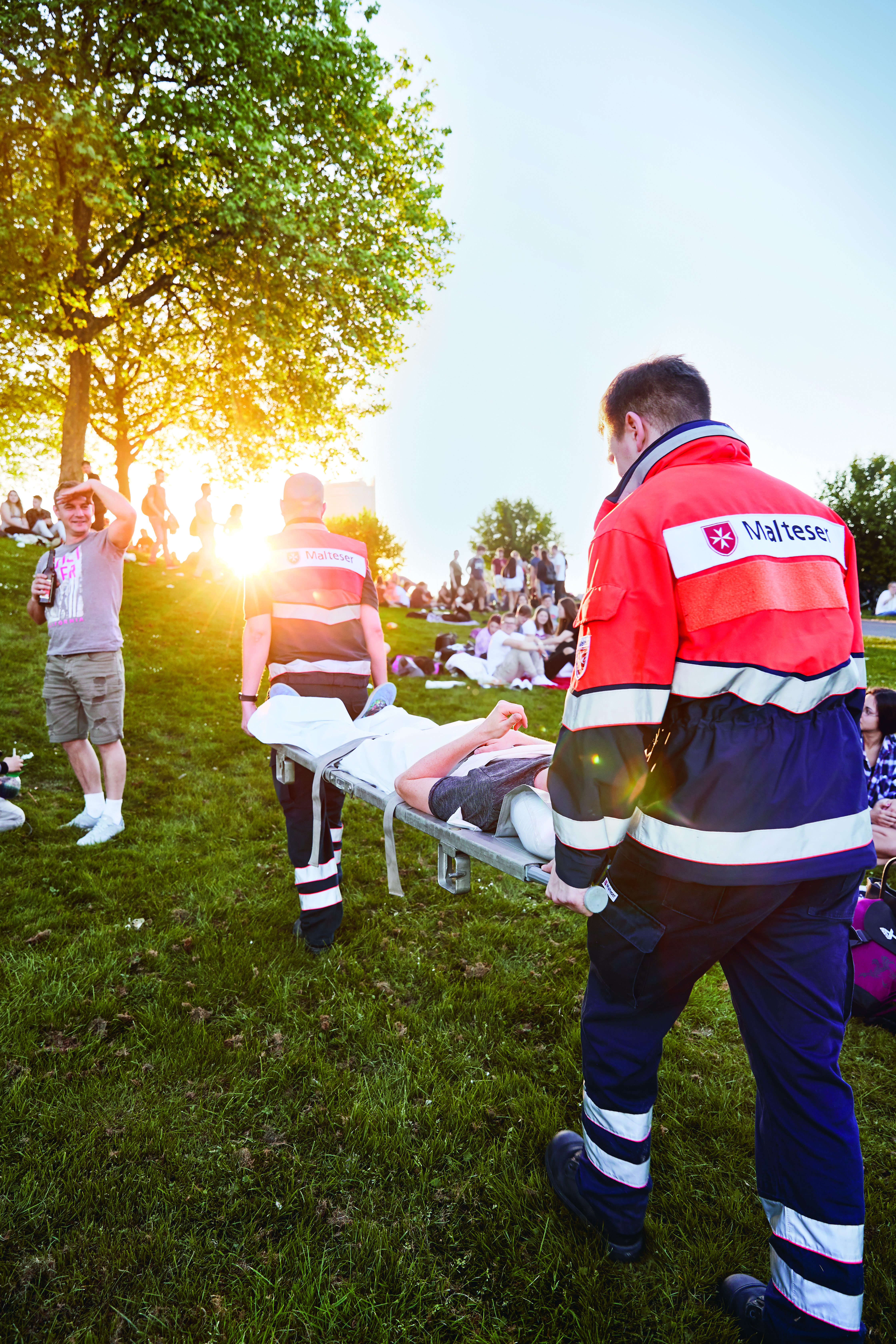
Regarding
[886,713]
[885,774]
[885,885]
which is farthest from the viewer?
[886,713]

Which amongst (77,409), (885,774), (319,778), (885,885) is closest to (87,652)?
(319,778)

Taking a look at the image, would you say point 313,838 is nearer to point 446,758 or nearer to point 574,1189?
point 446,758

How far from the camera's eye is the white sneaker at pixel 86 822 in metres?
5.44

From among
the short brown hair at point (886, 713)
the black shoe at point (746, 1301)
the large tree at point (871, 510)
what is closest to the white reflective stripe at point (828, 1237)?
the black shoe at point (746, 1301)

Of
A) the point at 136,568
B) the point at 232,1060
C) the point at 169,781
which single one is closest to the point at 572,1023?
the point at 232,1060

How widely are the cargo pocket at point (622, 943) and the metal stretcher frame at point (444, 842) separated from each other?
0.71ft

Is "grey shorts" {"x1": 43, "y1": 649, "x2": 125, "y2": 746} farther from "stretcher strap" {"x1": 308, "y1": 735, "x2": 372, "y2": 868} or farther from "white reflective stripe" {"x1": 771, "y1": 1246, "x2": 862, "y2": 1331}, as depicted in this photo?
"white reflective stripe" {"x1": 771, "y1": 1246, "x2": 862, "y2": 1331}

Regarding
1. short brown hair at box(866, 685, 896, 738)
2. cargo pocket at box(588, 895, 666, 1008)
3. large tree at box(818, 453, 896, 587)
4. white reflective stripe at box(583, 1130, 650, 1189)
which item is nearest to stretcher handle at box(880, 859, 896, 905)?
short brown hair at box(866, 685, 896, 738)

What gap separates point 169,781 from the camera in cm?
672

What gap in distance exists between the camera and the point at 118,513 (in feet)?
16.6

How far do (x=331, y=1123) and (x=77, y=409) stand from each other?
15.1m

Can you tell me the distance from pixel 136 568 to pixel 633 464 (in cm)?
1687

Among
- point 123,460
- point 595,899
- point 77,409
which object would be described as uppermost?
point 123,460

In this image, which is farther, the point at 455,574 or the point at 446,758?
the point at 455,574
